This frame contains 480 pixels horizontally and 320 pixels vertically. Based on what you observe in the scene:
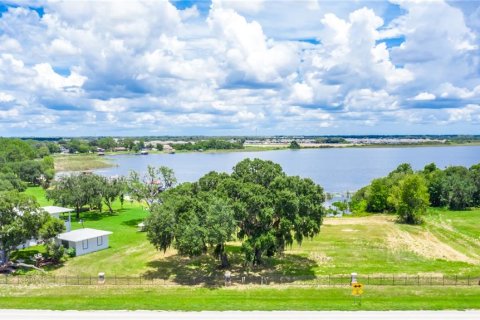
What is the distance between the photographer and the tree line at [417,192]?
56531 millimetres

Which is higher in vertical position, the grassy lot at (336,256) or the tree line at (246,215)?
the tree line at (246,215)

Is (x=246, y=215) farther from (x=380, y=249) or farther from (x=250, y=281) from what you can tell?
(x=380, y=249)

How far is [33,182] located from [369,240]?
91215mm

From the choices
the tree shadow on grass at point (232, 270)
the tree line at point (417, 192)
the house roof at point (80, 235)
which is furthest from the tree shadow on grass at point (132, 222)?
the tree line at point (417, 192)

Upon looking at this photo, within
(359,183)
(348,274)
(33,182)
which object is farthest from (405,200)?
(33,182)

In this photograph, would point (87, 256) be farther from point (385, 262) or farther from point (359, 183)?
point (359, 183)

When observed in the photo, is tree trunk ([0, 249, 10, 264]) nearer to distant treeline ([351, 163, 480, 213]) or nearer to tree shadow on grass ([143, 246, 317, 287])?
tree shadow on grass ([143, 246, 317, 287])

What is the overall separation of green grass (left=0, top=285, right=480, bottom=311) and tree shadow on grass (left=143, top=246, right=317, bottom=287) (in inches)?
74.2

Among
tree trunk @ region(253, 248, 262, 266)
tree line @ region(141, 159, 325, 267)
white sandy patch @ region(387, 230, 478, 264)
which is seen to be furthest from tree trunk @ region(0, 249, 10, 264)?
white sandy patch @ region(387, 230, 478, 264)
